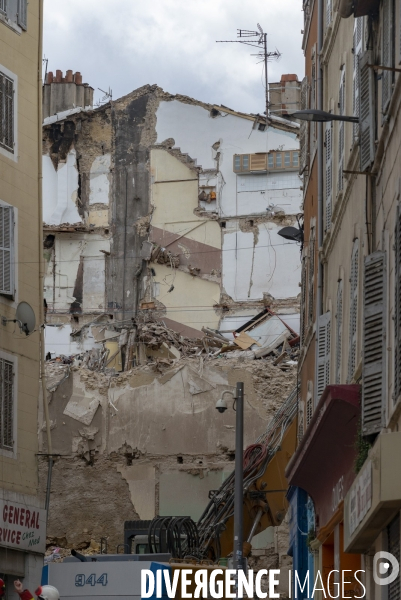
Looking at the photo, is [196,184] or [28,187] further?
[196,184]

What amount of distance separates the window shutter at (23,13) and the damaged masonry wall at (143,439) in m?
14.3

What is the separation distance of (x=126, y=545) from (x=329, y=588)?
10.1 m

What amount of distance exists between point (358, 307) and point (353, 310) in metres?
1.06

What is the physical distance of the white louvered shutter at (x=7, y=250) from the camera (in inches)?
829

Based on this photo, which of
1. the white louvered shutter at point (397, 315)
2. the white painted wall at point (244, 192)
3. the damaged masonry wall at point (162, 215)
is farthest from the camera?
the damaged masonry wall at point (162, 215)

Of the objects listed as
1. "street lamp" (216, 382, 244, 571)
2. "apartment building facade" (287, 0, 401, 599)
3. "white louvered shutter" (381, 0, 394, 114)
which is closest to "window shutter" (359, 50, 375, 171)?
"apartment building facade" (287, 0, 401, 599)

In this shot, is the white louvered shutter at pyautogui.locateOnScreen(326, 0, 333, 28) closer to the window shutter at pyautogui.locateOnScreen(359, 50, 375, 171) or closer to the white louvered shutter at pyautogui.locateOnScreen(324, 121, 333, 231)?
the white louvered shutter at pyautogui.locateOnScreen(324, 121, 333, 231)

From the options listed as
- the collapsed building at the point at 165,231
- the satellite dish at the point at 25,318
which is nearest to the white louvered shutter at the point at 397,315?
the satellite dish at the point at 25,318

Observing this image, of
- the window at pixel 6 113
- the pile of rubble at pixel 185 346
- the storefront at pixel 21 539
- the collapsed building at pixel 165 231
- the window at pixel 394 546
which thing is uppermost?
the collapsed building at pixel 165 231

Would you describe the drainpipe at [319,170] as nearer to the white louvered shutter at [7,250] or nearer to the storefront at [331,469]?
the storefront at [331,469]

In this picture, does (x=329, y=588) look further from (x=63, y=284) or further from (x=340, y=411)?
(x=63, y=284)

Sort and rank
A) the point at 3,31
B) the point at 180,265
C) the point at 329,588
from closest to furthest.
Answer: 1. the point at 329,588
2. the point at 3,31
3. the point at 180,265

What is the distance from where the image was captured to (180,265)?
143ft

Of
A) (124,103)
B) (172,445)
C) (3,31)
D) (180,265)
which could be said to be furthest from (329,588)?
(124,103)
